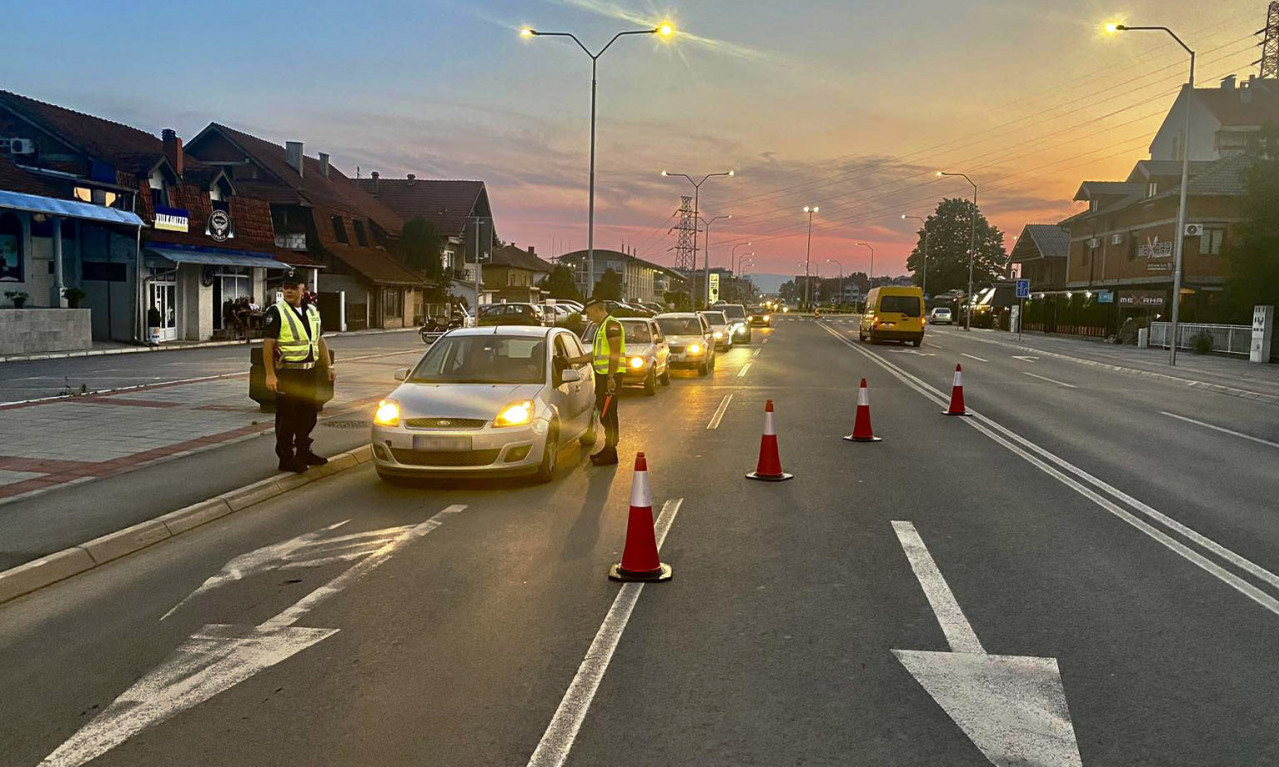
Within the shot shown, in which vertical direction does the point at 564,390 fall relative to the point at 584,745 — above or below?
above

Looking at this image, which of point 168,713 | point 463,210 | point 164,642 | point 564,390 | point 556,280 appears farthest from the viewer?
point 556,280

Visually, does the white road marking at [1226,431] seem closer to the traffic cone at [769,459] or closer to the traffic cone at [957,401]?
the traffic cone at [957,401]

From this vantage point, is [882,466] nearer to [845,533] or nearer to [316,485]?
[845,533]

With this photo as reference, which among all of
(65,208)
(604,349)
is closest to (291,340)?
(604,349)

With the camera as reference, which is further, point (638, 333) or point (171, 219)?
point (171, 219)

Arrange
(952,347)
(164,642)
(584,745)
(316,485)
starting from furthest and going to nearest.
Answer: (952,347) → (316,485) → (164,642) → (584,745)

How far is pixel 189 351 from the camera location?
3052cm

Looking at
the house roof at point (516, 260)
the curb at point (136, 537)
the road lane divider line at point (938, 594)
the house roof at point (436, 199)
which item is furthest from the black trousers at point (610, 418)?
the house roof at point (516, 260)

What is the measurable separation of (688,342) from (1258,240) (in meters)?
26.1

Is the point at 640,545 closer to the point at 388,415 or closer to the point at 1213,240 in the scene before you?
the point at 388,415

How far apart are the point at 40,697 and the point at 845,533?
5467mm

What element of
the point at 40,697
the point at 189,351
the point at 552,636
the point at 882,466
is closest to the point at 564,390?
the point at 882,466

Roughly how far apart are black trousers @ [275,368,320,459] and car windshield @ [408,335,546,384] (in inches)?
40.9

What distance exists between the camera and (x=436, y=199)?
70938mm
